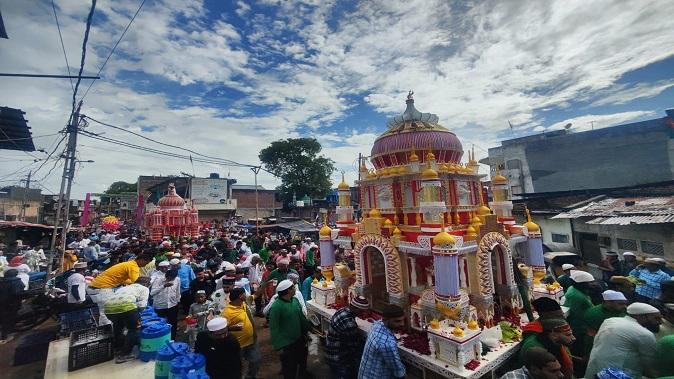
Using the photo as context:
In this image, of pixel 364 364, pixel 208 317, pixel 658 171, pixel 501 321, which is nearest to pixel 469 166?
pixel 501 321

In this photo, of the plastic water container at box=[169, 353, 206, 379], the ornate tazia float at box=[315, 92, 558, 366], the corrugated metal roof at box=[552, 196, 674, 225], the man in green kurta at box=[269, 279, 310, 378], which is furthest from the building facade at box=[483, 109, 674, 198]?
the plastic water container at box=[169, 353, 206, 379]

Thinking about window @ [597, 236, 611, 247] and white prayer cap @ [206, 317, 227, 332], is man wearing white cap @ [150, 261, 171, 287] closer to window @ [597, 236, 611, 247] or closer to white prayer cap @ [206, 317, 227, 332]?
white prayer cap @ [206, 317, 227, 332]

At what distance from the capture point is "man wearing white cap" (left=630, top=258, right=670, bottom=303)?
20.8ft

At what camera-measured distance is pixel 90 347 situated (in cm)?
523

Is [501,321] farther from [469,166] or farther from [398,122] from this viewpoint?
[398,122]

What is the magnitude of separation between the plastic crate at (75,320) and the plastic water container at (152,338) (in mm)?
2033

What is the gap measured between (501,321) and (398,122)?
5.07 m

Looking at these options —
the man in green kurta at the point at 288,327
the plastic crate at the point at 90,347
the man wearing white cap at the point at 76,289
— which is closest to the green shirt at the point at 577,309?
the man in green kurta at the point at 288,327

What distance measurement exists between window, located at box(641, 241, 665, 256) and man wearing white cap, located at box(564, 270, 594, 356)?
678cm

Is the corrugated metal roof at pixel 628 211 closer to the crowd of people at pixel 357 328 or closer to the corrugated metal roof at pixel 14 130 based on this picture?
the crowd of people at pixel 357 328

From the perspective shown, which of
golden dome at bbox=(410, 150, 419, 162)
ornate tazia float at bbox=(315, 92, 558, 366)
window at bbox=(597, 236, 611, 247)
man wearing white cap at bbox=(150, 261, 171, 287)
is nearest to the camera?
ornate tazia float at bbox=(315, 92, 558, 366)

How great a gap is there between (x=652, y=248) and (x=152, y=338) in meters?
14.5

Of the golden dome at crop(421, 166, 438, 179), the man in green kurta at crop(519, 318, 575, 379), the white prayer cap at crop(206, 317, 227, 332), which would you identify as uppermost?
the golden dome at crop(421, 166, 438, 179)

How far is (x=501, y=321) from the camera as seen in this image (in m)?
6.09
